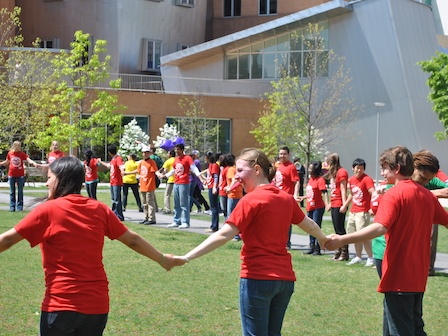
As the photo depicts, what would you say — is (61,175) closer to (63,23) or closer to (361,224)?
(361,224)

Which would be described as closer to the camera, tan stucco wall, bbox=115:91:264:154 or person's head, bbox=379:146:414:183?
person's head, bbox=379:146:414:183

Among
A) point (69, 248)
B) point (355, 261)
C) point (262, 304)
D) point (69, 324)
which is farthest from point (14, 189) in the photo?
point (69, 324)

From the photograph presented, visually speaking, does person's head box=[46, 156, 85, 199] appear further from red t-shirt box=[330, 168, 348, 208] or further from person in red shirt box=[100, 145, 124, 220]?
person in red shirt box=[100, 145, 124, 220]

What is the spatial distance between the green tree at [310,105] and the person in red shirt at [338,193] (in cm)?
3006

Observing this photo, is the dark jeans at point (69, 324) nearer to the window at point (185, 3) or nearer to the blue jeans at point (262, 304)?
the blue jeans at point (262, 304)

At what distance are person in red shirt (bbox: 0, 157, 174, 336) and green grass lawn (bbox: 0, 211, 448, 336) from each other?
3.08 meters

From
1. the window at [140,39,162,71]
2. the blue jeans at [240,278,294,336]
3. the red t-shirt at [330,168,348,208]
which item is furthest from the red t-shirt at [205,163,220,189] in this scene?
the window at [140,39,162,71]

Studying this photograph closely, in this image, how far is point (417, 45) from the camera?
54.2 metres

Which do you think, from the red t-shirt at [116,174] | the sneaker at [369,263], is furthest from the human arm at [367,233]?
the red t-shirt at [116,174]

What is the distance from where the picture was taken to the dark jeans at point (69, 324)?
5277 millimetres

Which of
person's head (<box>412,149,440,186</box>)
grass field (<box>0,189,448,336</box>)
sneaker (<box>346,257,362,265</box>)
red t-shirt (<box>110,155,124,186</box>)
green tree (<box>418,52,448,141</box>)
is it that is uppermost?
green tree (<box>418,52,448,141</box>)

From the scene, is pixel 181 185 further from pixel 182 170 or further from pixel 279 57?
pixel 279 57

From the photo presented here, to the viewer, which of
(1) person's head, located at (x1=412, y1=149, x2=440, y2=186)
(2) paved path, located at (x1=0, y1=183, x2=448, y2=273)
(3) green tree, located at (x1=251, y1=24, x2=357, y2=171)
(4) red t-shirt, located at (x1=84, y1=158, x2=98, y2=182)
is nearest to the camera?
(1) person's head, located at (x1=412, y1=149, x2=440, y2=186)

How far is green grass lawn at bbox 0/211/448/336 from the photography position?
887 centimetres
